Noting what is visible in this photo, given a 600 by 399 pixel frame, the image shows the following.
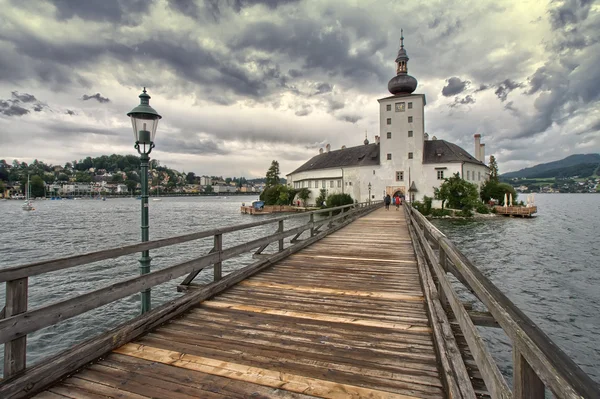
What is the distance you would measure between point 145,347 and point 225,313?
1.22 metres

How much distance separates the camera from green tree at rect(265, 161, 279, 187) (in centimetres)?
8775

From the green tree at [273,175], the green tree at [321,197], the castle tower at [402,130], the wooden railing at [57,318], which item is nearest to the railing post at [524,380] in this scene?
the wooden railing at [57,318]

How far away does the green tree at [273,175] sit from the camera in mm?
87750

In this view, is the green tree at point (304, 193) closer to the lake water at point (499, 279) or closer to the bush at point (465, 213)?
the bush at point (465, 213)

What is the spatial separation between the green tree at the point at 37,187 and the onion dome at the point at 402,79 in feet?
593

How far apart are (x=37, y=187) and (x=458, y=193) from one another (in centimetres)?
19467

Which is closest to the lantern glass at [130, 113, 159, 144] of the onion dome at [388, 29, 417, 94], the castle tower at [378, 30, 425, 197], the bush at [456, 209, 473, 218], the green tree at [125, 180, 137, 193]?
the bush at [456, 209, 473, 218]

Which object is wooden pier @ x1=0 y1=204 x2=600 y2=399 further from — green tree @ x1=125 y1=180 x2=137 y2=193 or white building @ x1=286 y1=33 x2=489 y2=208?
green tree @ x1=125 y1=180 x2=137 y2=193

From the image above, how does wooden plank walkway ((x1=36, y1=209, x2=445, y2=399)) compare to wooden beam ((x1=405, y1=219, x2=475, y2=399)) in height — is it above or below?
below

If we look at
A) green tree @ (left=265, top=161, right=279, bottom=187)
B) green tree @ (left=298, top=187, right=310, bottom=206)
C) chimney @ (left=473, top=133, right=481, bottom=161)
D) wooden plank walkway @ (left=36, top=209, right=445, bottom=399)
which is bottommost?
wooden plank walkway @ (left=36, top=209, right=445, bottom=399)

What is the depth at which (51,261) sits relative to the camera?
9.73 feet

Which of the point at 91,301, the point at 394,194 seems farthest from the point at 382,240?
the point at 394,194

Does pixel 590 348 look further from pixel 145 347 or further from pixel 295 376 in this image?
pixel 145 347

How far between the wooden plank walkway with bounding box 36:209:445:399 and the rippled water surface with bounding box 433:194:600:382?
19.7ft
